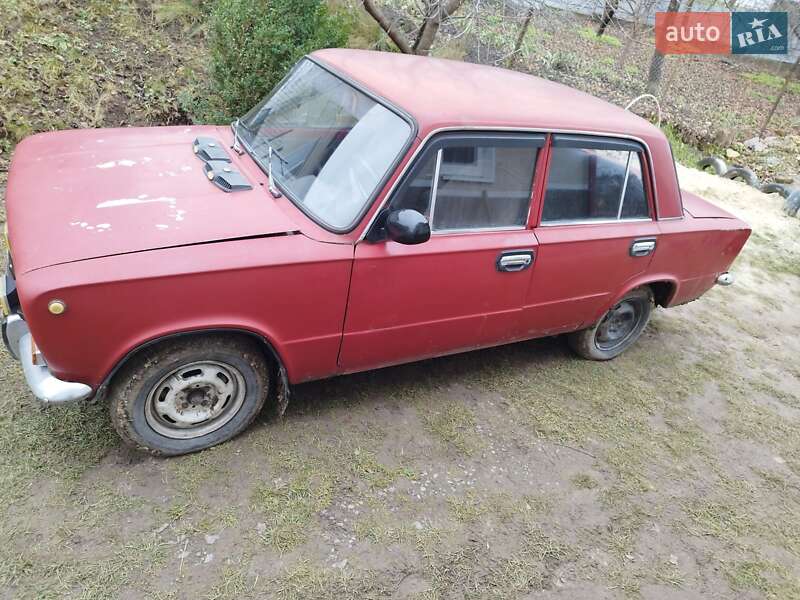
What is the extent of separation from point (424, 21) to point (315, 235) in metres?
5.55

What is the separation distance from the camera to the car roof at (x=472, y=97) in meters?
2.97

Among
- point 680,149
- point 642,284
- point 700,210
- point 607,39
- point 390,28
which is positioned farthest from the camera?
point 607,39

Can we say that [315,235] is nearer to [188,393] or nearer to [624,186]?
[188,393]

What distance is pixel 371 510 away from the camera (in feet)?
9.34

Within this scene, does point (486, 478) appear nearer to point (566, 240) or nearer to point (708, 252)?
point (566, 240)

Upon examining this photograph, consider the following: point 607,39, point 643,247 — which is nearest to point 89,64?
point 643,247

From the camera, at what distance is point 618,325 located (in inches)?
177

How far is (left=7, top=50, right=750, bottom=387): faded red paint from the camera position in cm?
237

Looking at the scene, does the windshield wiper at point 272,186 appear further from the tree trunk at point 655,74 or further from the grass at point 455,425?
the tree trunk at point 655,74

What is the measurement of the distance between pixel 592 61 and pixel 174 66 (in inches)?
475

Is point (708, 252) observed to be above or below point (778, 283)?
above

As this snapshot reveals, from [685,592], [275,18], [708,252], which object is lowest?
[685,592]

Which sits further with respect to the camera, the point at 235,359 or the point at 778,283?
the point at 778,283

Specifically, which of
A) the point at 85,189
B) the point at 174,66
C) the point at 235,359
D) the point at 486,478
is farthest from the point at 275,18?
the point at 486,478
